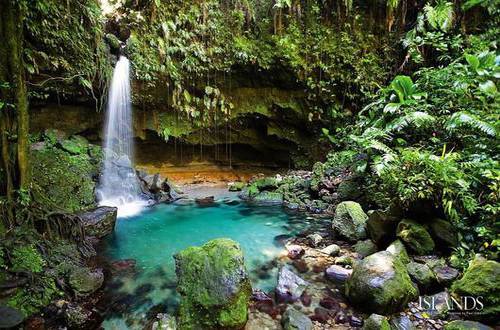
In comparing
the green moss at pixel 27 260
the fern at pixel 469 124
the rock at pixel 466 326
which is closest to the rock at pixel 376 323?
the rock at pixel 466 326

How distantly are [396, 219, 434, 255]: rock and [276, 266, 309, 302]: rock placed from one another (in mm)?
1636

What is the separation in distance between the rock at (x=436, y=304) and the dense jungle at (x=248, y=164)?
2cm

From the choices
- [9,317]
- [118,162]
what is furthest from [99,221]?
[118,162]

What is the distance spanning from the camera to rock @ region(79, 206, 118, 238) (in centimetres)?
561

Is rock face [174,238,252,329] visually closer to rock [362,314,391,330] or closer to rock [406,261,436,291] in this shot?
rock [362,314,391,330]

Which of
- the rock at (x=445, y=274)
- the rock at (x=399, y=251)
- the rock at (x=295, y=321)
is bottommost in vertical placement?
the rock at (x=295, y=321)

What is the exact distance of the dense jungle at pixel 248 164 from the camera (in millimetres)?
3441

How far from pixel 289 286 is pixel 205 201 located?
5282 mm

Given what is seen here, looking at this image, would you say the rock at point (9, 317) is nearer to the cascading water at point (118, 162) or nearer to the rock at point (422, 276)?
the cascading water at point (118, 162)

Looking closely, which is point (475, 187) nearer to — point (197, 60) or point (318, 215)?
point (318, 215)

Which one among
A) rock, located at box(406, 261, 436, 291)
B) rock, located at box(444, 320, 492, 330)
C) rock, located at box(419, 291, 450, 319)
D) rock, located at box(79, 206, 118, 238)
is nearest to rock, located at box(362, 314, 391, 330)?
rock, located at box(444, 320, 492, 330)

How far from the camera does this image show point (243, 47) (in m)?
9.18

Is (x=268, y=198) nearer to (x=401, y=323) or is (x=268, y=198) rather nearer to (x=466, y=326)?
(x=401, y=323)

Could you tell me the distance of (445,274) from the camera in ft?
12.2
